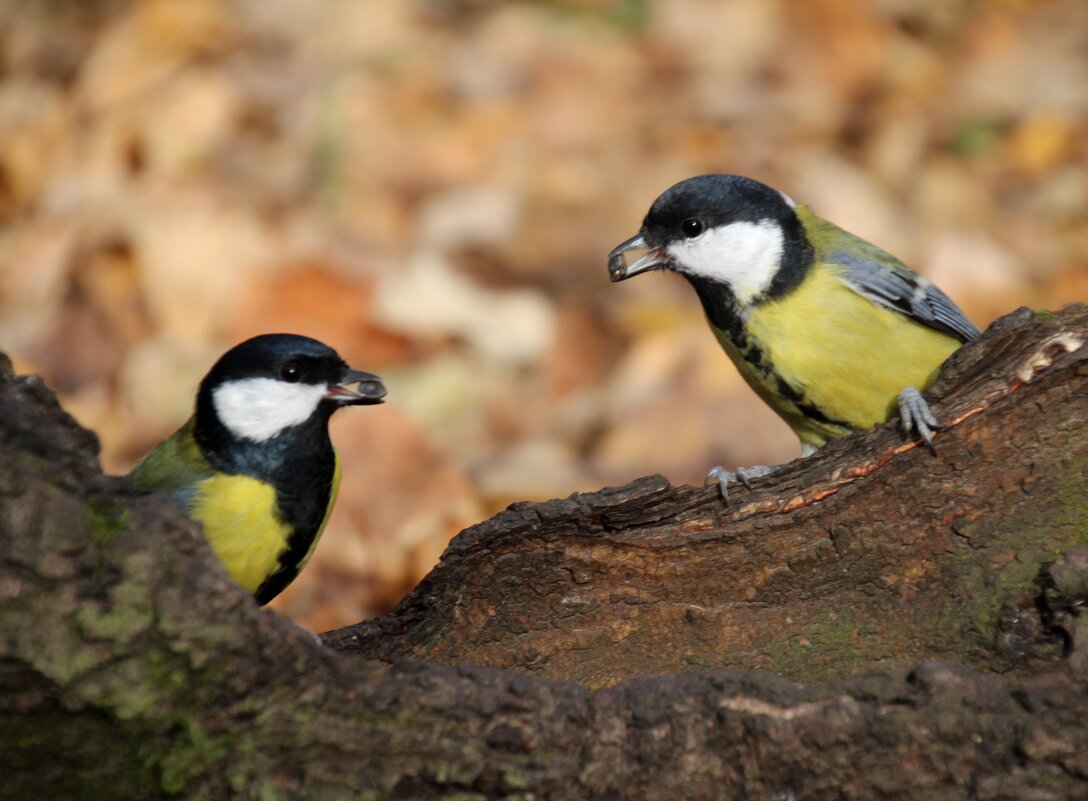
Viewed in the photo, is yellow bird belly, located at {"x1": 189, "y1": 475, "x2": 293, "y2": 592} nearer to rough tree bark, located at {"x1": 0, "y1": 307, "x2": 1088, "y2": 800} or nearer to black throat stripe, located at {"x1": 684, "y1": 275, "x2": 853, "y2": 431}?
rough tree bark, located at {"x1": 0, "y1": 307, "x2": 1088, "y2": 800}

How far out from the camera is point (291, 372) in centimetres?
223

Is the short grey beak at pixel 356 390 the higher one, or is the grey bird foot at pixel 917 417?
the short grey beak at pixel 356 390

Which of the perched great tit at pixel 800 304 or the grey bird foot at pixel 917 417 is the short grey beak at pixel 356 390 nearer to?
the perched great tit at pixel 800 304

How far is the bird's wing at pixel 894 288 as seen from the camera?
250cm

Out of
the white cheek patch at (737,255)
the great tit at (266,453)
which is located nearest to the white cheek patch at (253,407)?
the great tit at (266,453)

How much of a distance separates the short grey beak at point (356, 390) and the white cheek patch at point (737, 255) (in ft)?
2.23

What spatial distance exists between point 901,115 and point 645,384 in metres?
1.98

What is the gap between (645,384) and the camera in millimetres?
3938

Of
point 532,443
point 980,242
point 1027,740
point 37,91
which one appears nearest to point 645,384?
point 532,443

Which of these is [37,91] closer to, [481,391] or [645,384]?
[481,391]

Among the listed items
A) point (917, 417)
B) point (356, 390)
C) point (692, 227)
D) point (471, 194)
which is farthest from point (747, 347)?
point (471, 194)

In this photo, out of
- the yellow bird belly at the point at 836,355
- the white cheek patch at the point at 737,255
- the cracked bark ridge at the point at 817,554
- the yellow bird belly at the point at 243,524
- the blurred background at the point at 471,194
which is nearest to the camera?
→ the cracked bark ridge at the point at 817,554

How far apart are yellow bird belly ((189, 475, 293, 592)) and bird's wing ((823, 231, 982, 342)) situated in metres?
1.20

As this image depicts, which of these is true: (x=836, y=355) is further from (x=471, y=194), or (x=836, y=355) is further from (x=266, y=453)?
(x=471, y=194)
